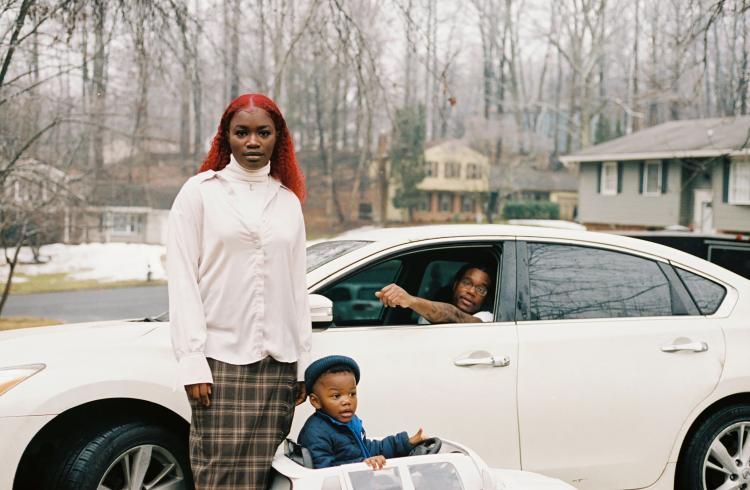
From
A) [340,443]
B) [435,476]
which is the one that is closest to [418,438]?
[435,476]

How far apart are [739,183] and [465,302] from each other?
102 ft

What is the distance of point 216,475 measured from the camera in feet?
9.98

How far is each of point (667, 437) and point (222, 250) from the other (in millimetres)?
2628

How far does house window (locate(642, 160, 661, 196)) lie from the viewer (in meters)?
36.4

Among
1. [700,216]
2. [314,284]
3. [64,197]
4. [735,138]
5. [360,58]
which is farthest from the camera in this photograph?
[700,216]

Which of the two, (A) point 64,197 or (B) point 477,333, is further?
(A) point 64,197

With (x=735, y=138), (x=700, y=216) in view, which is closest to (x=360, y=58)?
(x=735, y=138)

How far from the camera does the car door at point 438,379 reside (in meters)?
3.90

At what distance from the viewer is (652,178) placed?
36.8 metres

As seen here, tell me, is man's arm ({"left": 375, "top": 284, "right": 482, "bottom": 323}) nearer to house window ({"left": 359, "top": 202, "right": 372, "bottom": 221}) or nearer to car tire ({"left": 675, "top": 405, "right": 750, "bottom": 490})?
car tire ({"left": 675, "top": 405, "right": 750, "bottom": 490})

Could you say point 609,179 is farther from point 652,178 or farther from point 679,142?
point 679,142

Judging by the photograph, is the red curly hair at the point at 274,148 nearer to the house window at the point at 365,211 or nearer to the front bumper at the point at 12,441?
the front bumper at the point at 12,441

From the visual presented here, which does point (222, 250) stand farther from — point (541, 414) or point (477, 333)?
point (541, 414)

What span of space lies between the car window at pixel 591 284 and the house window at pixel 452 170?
51539 mm
